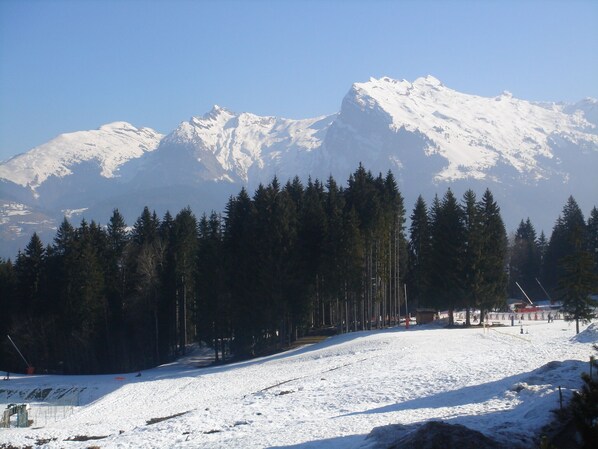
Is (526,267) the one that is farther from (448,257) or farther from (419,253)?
(448,257)

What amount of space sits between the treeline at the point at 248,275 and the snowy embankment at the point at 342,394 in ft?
26.6

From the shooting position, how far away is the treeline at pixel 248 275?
6162 cm

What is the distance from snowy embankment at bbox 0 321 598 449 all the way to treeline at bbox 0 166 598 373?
26.6ft

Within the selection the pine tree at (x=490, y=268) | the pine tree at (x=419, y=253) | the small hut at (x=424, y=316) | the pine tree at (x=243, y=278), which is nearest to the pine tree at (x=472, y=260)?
the pine tree at (x=490, y=268)

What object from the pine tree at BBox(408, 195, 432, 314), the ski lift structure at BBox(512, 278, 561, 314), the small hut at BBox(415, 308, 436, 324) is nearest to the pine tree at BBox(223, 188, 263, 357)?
the small hut at BBox(415, 308, 436, 324)

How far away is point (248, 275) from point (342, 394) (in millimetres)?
33112

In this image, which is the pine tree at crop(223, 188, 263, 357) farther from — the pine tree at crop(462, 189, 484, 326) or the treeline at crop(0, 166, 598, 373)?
the pine tree at crop(462, 189, 484, 326)

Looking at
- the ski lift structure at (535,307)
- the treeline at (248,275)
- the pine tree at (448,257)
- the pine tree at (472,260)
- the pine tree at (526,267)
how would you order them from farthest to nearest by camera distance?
the pine tree at (526,267) → the ski lift structure at (535,307) → the pine tree at (448,257) → the treeline at (248,275) → the pine tree at (472,260)

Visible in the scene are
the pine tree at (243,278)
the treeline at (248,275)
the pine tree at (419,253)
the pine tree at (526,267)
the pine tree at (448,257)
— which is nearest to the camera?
the treeline at (248,275)

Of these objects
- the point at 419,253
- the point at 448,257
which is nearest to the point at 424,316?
the point at 448,257

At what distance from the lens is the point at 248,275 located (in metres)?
62.9

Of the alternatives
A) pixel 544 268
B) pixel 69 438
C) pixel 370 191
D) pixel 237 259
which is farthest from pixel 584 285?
pixel 544 268

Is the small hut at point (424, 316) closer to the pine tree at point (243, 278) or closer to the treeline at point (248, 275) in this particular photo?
the treeline at point (248, 275)

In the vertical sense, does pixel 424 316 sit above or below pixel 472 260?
below
